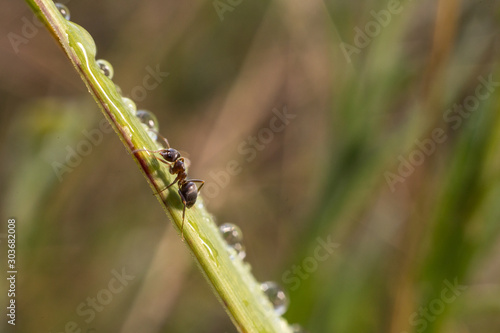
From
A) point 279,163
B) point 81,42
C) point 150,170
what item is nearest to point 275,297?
point 150,170

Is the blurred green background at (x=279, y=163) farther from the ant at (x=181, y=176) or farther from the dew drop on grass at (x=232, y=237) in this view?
the ant at (x=181, y=176)

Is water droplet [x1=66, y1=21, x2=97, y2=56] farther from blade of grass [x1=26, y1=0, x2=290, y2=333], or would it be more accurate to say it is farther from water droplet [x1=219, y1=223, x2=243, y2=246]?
water droplet [x1=219, y1=223, x2=243, y2=246]

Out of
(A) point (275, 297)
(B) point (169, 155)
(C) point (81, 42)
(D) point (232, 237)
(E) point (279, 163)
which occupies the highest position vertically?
(C) point (81, 42)

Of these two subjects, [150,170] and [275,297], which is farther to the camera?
[275,297]

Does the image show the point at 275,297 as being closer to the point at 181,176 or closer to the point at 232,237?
the point at 232,237

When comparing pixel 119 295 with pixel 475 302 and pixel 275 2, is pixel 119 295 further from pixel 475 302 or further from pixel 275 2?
pixel 275 2

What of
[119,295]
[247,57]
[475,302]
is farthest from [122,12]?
[475,302]

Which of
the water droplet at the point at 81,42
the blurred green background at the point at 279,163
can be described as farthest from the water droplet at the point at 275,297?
the water droplet at the point at 81,42

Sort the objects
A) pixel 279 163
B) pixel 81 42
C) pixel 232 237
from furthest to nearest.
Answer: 1. pixel 279 163
2. pixel 232 237
3. pixel 81 42
